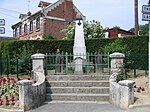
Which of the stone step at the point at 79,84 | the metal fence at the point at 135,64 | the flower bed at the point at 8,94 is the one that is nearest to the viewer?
the flower bed at the point at 8,94

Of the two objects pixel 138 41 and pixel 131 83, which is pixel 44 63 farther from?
pixel 138 41

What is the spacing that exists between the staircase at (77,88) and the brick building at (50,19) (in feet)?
75.1

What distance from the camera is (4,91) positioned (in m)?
9.69

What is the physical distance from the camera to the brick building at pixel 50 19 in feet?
111

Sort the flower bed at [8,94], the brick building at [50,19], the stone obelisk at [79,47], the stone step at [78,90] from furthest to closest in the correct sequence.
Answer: the brick building at [50,19], the stone obelisk at [79,47], the stone step at [78,90], the flower bed at [8,94]

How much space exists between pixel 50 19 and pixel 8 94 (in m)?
25.7

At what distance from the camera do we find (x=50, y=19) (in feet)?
113

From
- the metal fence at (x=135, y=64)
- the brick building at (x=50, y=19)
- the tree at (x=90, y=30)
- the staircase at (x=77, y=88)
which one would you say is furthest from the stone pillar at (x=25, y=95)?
the brick building at (x=50, y=19)

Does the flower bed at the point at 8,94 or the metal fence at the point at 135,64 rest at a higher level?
the metal fence at the point at 135,64

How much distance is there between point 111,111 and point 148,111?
3.48 ft

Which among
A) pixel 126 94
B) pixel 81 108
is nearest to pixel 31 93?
pixel 81 108

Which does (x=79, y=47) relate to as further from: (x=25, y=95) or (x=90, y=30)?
(x=90, y=30)

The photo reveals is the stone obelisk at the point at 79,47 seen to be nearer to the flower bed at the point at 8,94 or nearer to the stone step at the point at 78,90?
the stone step at the point at 78,90

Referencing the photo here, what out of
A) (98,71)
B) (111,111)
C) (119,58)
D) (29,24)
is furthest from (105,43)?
(29,24)
